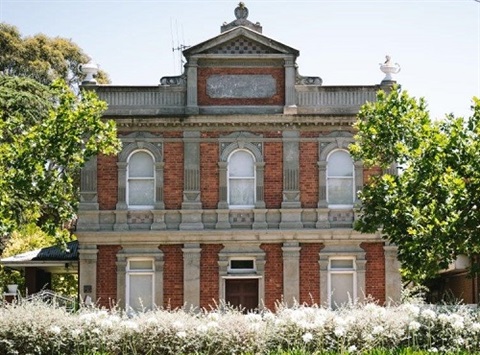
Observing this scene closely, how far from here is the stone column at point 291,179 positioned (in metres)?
31.4

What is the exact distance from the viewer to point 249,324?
17.1 metres

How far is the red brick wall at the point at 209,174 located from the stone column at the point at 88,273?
377 cm

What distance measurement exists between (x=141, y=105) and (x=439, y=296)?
17.0 meters

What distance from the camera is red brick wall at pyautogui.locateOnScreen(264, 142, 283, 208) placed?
31.6 m

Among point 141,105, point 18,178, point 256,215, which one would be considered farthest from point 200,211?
point 18,178

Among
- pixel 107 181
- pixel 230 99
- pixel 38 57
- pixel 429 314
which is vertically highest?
pixel 38 57

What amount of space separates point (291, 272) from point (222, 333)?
14158 mm

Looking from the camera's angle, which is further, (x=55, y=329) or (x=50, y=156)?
(x=50, y=156)

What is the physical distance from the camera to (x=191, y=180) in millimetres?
31484

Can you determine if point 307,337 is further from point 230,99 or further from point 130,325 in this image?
point 230,99

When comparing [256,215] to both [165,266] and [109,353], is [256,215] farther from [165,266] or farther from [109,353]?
[109,353]

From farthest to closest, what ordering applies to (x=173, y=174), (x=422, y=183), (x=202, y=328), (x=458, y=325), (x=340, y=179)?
(x=340, y=179) → (x=173, y=174) → (x=422, y=183) → (x=458, y=325) → (x=202, y=328)

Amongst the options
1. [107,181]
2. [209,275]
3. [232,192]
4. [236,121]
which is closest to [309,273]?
[209,275]

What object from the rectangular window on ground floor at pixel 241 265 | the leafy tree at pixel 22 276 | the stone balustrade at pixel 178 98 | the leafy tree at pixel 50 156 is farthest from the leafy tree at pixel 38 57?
the leafy tree at pixel 50 156
